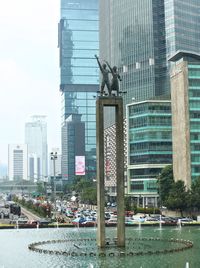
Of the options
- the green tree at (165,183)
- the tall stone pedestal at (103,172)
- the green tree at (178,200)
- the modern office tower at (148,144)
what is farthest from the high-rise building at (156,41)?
the tall stone pedestal at (103,172)

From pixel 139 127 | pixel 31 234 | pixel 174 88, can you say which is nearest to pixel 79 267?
pixel 31 234

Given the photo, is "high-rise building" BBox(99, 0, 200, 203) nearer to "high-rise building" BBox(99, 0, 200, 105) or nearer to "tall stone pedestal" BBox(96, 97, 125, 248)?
"high-rise building" BBox(99, 0, 200, 105)

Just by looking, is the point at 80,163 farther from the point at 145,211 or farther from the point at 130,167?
the point at 130,167

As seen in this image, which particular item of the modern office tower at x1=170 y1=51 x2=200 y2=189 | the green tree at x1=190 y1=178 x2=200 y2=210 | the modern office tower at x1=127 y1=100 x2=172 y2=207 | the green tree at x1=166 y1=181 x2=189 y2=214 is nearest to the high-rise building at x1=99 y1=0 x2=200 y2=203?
the modern office tower at x1=127 y1=100 x2=172 y2=207

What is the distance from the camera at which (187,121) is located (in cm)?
11969

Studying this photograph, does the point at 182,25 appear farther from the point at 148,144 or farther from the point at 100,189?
the point at 100,189

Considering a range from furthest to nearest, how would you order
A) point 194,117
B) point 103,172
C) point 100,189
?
point 194,117
point 103,172
point 100,189

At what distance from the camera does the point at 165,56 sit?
189m

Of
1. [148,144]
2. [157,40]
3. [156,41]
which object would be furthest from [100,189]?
[157,40]

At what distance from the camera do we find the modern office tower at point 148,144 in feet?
491

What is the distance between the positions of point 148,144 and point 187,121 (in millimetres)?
32539

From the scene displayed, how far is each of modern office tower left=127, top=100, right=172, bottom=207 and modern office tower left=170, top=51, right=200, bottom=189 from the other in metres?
25.7

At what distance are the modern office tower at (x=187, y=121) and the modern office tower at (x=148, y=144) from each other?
84.3 ft

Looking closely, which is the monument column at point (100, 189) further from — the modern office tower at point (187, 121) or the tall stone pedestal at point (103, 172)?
the modern office tower at point (187, 121)
